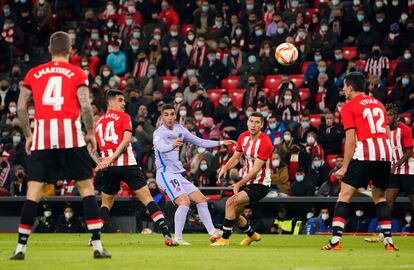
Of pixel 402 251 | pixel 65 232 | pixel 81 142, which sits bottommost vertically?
pixel 65 232

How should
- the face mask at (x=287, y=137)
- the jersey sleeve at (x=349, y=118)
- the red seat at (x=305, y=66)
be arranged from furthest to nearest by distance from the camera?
the red seat at (x=305, y=66) < the face mask at (x=287, y=137) < the jersey sleeve at (x=349, y=118)

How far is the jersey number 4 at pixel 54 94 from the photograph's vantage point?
37.0 feet

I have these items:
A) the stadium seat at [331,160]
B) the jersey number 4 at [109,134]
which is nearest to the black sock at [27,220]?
the jersey number 4 at [109,134]

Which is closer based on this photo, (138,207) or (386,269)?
(386,269)

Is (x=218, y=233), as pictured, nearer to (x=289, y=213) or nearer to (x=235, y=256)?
(x=235, y=256)

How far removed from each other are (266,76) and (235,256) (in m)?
15.1

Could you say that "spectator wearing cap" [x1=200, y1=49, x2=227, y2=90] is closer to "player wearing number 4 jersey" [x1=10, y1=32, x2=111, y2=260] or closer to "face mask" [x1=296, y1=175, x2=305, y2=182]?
"face mask" [x1=296, y1=175, x2=305, y2=182]

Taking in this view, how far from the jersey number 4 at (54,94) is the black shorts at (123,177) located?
403 centimetres

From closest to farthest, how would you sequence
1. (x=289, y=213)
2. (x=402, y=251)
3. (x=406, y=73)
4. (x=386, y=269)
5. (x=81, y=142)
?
(x=386, y=269)
(x=81, y=142)
(x=402, y=251)
(x=289, y=213)
(x=406, y=73)

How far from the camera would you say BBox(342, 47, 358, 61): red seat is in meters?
26.5

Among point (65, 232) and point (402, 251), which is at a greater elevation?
point (402, 251)

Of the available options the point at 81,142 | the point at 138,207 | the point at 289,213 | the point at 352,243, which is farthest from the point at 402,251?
the point at 138,207

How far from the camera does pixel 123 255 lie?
12.5 m

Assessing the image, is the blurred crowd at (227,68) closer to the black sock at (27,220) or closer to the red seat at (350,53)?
the red seat at (350,53)
